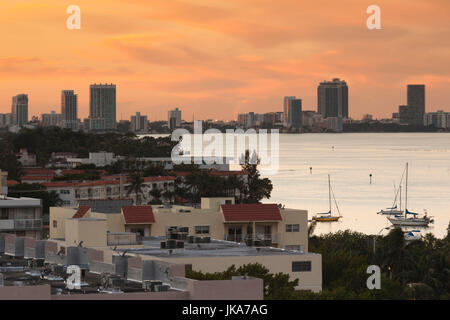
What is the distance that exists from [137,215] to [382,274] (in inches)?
456

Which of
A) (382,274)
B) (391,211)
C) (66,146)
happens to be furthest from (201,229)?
(66,146)

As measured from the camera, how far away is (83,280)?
26.2 m

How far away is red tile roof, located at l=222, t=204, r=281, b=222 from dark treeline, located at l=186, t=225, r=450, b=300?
8.19 feet

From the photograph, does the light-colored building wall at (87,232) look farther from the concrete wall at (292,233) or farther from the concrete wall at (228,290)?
the concrete wall at (228,290)

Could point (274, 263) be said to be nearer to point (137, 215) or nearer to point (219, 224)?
point (137, 215)

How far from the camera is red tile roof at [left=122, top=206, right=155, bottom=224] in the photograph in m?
47.1

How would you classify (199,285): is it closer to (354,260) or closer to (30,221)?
(354,260)

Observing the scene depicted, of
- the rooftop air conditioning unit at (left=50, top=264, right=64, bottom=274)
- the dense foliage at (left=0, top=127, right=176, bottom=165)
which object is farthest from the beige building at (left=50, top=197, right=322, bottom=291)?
the dense foliage at (left=0, top=127, right=176, bottom=165)

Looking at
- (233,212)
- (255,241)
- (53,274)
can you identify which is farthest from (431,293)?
(53,274)

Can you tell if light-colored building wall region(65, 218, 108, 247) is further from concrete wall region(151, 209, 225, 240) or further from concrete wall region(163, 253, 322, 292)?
concrete wall region(151, 209, 225, 240)

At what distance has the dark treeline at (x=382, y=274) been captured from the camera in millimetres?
32031

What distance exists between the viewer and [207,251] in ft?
121

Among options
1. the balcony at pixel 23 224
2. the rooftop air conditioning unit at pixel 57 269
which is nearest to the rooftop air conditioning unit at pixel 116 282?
the rooftop air conditioning unit at pixel 57 269
